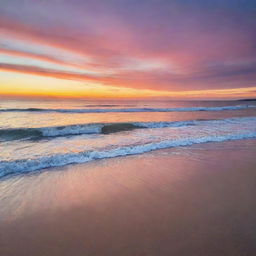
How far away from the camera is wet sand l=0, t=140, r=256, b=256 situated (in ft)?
6.94

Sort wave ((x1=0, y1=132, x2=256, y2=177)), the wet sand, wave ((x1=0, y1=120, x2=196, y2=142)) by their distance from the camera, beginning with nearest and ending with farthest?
the wet sand < wave ((x1=0, y1=132, x2=256, y2=177)) < wave ((x1=0, y1=120, x2=196, y2=142))

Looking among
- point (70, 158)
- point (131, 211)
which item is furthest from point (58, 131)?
point (131, 211)

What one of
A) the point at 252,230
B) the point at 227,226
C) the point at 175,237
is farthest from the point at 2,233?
the point at 252,230

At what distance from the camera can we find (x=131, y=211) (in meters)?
2.84

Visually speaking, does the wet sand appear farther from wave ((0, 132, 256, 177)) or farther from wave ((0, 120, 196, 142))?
wave ((0, 120, 196, 142))

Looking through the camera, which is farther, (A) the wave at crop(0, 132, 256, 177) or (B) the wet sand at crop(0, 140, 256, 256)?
(A) the wave at crop(0, 132, 256, 177)

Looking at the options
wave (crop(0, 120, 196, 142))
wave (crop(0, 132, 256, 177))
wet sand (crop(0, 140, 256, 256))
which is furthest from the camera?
wave (crop(0, 120, 196, 142))

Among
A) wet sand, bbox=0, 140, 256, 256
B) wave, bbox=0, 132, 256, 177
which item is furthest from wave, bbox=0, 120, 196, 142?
wet sand, bbox=0, 140, 256, 256

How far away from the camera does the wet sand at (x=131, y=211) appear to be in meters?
2.12

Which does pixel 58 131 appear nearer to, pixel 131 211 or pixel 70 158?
pixel 70 158

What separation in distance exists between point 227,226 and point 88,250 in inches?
78.0

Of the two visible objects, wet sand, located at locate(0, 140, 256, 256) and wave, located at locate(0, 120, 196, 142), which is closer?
wet sand, located at locate(0, 140, 256, 256)

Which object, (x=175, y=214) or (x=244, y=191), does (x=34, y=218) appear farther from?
(x=244, y=191)

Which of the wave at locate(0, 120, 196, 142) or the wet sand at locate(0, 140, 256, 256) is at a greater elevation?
the wet sand at locate(0, 140, 256, 256)
